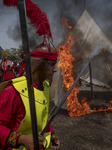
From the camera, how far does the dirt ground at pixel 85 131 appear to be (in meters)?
4.00

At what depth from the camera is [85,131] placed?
4.86 metres

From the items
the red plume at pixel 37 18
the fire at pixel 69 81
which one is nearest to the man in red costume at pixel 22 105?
the red plume at pixel 37 18

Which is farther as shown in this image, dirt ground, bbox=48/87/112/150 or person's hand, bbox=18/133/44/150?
dirt ground, bbox=48/87/112/150

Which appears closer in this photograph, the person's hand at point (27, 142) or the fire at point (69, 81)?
the person's hand at point (27, 142)

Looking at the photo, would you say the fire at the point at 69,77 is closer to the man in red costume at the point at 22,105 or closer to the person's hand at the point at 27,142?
the man in red costume at the point at 22,105

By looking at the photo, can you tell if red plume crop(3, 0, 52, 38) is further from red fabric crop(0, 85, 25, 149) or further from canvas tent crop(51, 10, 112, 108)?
canvas tent crop(51, 10, 112, 108)

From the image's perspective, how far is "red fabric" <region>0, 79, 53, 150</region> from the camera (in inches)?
52.1

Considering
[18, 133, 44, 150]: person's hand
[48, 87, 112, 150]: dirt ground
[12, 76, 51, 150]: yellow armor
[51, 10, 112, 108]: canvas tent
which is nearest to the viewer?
[18, 133, 44, 150]: person's hand

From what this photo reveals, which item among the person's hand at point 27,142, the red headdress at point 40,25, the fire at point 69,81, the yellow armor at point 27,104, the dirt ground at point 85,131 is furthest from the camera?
the fire at point 69,81

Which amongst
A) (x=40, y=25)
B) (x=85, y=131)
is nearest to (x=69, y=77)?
(x=85, y=131)

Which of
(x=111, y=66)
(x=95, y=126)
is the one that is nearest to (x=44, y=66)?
(x=95, y=126)

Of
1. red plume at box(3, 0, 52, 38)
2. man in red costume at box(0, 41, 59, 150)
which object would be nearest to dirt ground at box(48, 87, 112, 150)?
man in red costume at box(0, 41, 59, 150)

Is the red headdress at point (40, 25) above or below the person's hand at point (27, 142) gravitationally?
above

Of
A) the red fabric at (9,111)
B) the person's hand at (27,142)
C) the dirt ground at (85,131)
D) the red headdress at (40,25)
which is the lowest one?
the dirt ground at (85,131)
